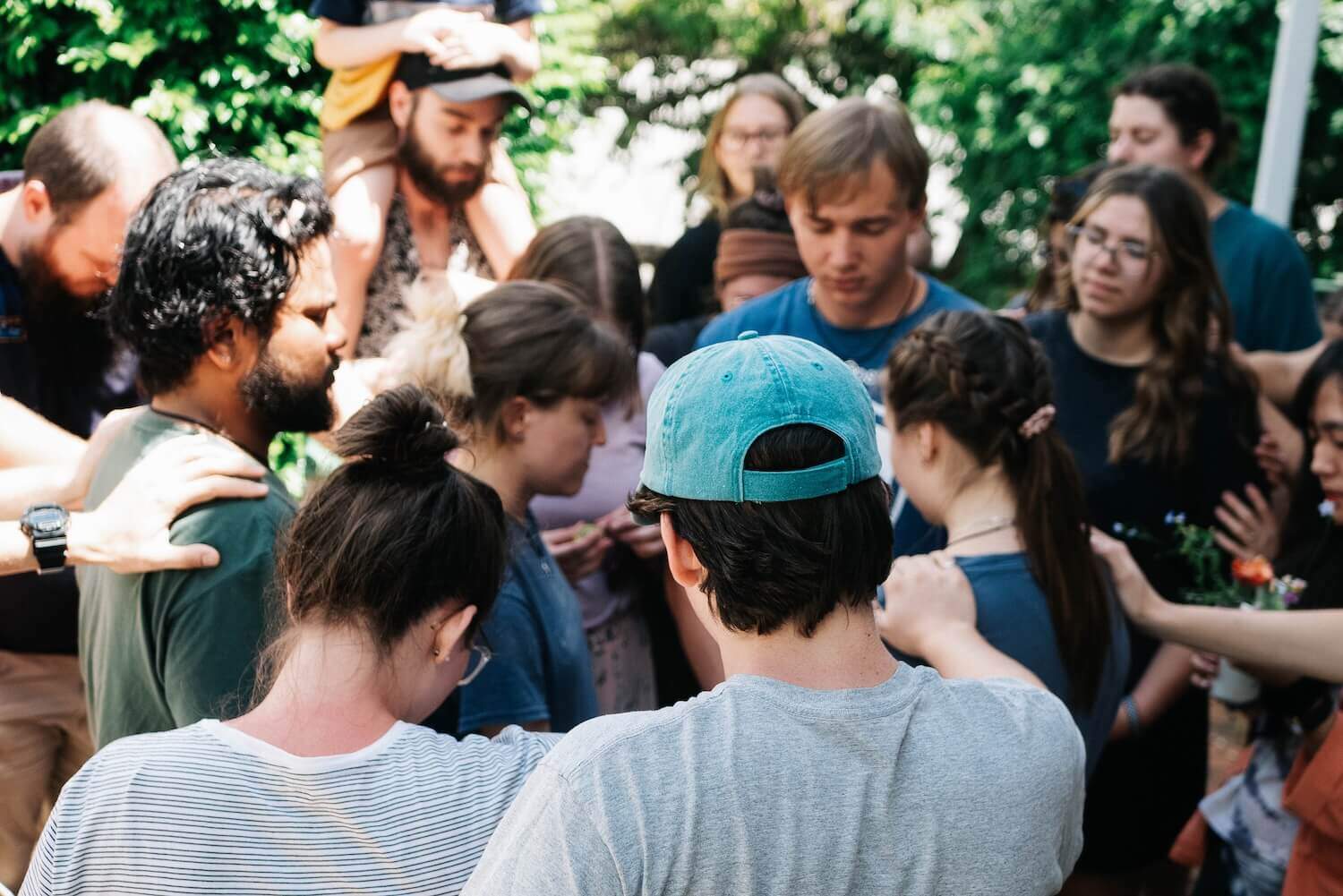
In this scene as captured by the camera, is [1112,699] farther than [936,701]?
Yes

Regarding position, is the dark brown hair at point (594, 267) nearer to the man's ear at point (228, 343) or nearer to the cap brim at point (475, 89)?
the cap brim at point (475, 89)

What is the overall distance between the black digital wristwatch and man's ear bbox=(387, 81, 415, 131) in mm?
1934

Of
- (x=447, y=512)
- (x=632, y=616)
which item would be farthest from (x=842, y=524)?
(x=632, y=616)

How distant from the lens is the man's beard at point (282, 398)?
2365mm

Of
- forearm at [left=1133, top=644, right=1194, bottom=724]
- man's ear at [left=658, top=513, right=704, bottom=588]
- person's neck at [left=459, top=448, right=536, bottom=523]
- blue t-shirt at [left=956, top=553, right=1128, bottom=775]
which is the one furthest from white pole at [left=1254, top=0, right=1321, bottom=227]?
man's ear at [left=658, top=513, right=704, bottom=588]

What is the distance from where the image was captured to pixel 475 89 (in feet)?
12.9

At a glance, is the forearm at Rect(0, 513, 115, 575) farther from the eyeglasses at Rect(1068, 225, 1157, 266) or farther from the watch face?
the eyeglasses at Rect(1068, 225, 1157, 266)

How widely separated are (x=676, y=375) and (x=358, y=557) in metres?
0.60

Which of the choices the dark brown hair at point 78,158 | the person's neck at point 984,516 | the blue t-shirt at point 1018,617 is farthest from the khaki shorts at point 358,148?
the blue t-shirt at point 1018,617

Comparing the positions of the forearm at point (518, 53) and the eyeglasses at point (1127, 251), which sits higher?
the forearm at point (518, 53)

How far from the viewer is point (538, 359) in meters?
2.78

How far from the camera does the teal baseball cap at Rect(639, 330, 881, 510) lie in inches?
57.3

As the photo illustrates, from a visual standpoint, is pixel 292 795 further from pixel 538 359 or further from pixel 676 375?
pixel 538 359

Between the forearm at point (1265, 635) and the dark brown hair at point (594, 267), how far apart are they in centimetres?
169
